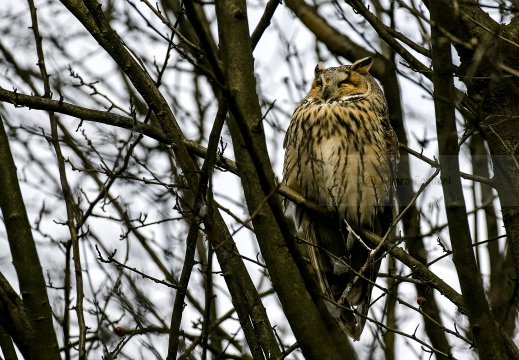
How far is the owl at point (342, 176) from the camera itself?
4.27m

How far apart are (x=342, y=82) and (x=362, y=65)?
0.75 feet

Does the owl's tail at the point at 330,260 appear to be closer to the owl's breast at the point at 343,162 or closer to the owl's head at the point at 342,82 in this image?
the owl's breast at the point at 343,162

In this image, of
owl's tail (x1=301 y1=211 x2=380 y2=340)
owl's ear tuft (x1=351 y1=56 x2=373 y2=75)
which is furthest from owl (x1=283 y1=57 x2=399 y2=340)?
owl's ear tuft (x1=351 y1=56 x2=373 y2=75)

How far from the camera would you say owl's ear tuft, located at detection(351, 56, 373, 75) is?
4930mm

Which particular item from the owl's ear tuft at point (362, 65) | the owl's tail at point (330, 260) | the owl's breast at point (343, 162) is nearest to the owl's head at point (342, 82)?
the owl's ear tuft at point (362, 65)

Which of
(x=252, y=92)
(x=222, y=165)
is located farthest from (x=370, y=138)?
(x=252, y=92)

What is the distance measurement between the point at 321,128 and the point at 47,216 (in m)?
2.27

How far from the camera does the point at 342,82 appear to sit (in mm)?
4863

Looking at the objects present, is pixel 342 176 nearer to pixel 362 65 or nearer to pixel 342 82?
pixel 342 82

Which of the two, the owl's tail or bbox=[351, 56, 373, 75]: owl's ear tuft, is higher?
bbox=[351, 56, 373, 75]: owl's ear tuft

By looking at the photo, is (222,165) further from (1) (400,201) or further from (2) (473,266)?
(1) (400,201)

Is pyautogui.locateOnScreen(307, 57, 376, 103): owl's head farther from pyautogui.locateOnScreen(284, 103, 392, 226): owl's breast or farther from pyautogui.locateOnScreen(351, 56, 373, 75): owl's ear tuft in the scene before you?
pyautogui.locateOnScreen(284, 103, 392, 226): owl's breast

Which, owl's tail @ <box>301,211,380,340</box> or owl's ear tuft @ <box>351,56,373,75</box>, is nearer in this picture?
owl's tail @ <box>301,211,380,340</box>

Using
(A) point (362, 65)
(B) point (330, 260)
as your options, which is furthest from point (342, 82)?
(B) point (330, 260)
